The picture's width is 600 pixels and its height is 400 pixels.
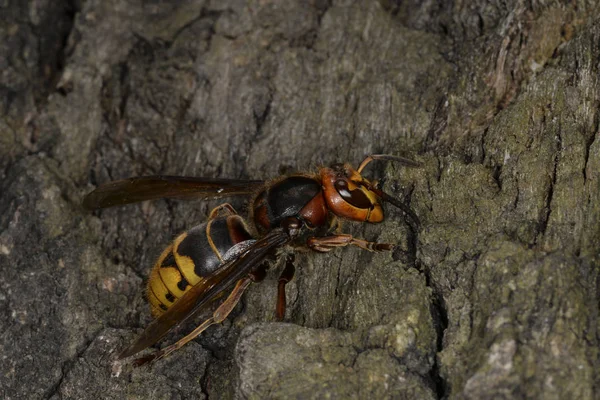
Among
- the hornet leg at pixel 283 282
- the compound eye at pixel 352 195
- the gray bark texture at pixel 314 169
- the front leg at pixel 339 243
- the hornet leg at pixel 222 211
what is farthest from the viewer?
the hornet leg at pixel 222 211

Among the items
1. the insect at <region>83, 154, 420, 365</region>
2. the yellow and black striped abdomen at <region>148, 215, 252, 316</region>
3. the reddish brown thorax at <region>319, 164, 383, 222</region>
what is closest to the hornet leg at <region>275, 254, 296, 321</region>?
the insect at <region>83, 154, 420, 365</region>

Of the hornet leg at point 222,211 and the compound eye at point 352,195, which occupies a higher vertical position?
the compound eye at point 352,195

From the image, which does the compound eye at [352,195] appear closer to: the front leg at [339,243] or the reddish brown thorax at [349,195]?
the reddish brown thorax at [349,195]

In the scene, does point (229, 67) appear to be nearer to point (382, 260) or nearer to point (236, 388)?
point (382, 260)

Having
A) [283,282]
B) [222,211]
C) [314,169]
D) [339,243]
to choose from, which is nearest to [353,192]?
[339,243]

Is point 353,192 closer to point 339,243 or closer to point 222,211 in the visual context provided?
point 339,243

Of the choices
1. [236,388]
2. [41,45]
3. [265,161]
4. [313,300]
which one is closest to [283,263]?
[313,300]

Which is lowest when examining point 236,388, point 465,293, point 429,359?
point 236,388

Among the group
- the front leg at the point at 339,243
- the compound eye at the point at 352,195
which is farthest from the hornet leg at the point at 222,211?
the compound eye at the point at 352,195
